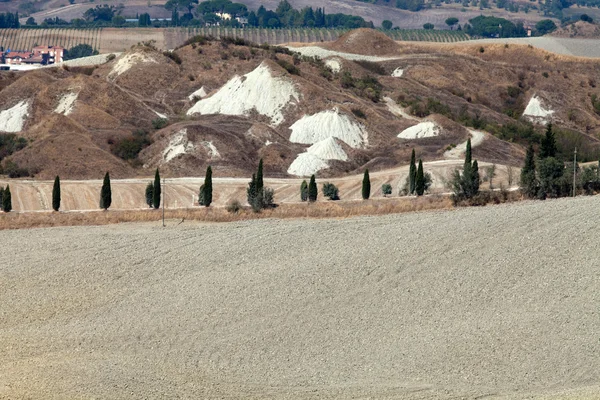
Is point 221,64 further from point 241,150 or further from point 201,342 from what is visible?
point 201,342

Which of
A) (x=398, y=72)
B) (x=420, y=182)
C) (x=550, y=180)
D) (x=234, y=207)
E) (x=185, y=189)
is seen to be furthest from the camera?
(x=398, y=72)

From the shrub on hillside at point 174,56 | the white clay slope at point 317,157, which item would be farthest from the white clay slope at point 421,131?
the shrub on hillside at point 174,56

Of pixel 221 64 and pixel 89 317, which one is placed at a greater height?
pixel 221 64

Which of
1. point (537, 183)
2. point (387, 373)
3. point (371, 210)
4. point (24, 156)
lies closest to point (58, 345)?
point (387, 373)

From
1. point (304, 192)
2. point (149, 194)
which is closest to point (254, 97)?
point (304, 192)

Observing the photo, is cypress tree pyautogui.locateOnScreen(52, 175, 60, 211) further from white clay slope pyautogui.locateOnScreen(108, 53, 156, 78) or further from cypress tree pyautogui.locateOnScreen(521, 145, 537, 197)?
white clay slope pyautogui.locateOnScreen(108, 53, 156, 78)

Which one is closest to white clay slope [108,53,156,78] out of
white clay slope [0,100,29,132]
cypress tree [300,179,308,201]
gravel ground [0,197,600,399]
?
white clay slope [0,100,29,132]

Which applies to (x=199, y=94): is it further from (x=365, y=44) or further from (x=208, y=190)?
(x=208, y=190)
